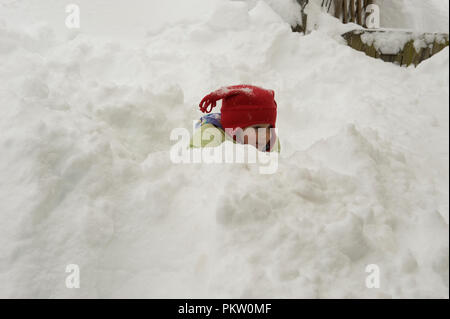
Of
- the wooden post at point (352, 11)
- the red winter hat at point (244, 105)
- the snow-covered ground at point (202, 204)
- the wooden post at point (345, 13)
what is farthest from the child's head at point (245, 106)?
the wooden post at point (352, 11)

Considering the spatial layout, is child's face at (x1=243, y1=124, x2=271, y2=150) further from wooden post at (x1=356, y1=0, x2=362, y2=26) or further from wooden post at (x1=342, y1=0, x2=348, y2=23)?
wooden post at (x1=356, y1=0, x2=362, y2=26)

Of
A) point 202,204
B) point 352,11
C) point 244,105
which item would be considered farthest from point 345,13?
point 202,204

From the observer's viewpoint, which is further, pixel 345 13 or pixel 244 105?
pixel 345 13

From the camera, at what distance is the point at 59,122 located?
5.06 feet

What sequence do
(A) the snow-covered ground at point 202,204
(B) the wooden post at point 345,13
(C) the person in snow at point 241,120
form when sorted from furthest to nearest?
(B) the wooden post at point 345,13
(C) the person in snow at point 241,120
(A) the snow-covered ground at point 202,204

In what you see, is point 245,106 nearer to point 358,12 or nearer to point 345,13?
point 345,13

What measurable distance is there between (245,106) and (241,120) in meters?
0.08

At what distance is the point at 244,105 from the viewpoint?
6.26 feet

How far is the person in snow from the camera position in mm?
1906

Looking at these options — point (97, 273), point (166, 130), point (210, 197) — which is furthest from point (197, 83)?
point (97, 273)

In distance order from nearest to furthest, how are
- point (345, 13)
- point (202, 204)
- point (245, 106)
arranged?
point (202, 204) → point (245, 106) → point (345, 13)

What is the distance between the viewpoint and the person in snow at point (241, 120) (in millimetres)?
1906

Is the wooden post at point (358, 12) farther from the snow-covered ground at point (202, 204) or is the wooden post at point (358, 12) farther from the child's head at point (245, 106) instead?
the child's head at point (245, 106)
